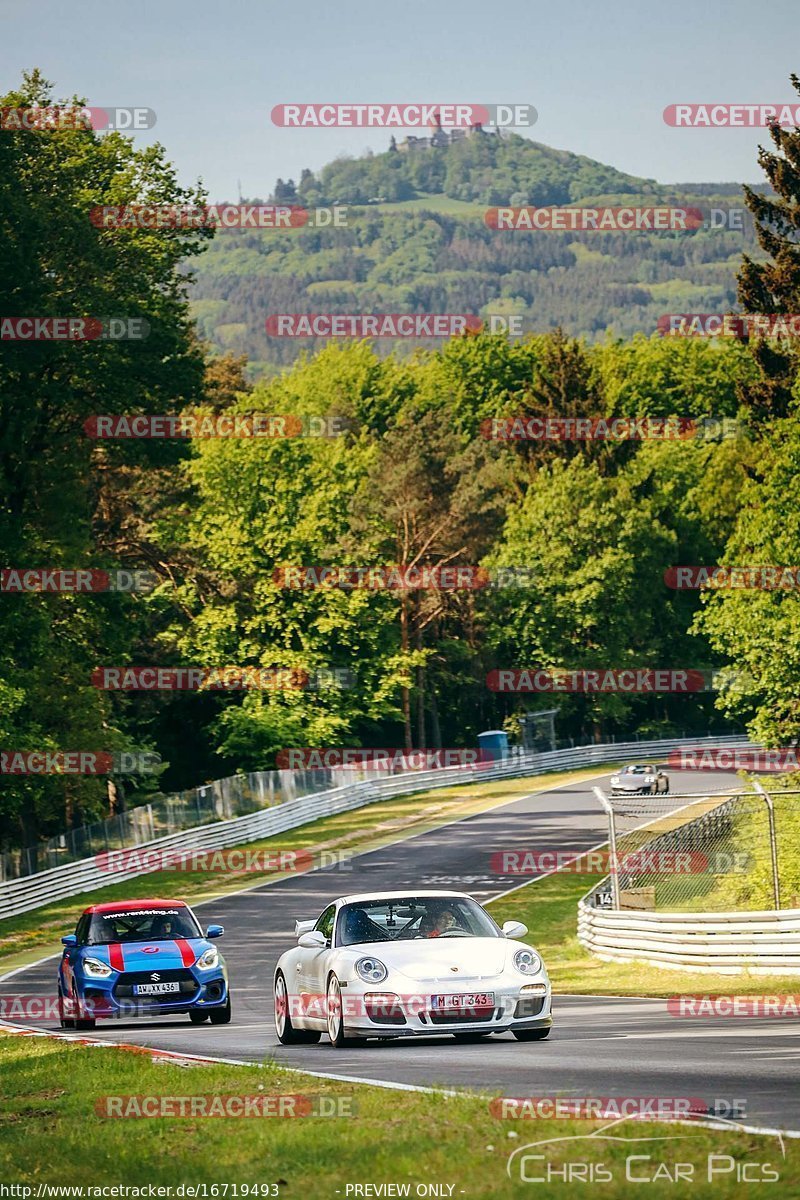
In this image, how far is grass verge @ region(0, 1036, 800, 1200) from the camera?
7414mm

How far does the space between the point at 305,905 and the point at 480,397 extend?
71095 millimetres

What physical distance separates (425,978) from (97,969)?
683cm

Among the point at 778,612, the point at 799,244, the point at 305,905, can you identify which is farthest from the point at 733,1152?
the point at 799,244

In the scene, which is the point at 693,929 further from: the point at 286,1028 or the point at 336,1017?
the point at 336,1017

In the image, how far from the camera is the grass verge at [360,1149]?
7414 millimetres

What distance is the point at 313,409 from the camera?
102188 millimetres

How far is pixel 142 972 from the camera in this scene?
1938 cm

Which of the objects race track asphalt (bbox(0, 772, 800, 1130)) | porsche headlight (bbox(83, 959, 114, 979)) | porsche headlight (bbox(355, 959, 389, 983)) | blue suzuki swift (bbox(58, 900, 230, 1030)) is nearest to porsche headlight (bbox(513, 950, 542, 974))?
race track asphalt (bbox(0, 772, 800, 1130))

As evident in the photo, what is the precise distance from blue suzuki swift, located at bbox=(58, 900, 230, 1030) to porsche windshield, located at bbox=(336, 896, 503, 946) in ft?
14.3

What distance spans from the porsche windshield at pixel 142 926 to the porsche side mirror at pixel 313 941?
5103 mm

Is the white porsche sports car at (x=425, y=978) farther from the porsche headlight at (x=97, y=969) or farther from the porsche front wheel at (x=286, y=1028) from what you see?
the porsche headlight at (x=97, y=969)

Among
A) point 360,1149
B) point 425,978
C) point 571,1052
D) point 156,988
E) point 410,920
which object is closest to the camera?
point 360,1149

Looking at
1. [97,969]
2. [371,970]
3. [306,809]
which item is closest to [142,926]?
[97,969]

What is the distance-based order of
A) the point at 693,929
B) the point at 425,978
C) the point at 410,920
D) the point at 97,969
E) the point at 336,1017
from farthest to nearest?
1. the point at 693,929
2. the point at 97,969
3. the point at 410,920
4. the point at 336,1017
5. the point at 425,978
